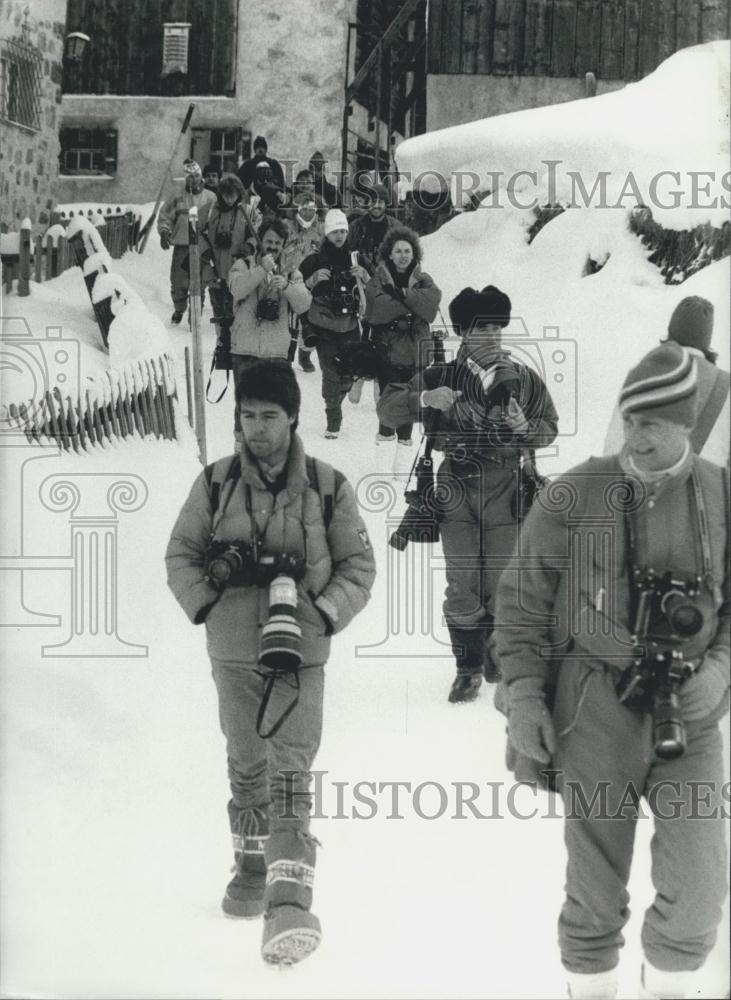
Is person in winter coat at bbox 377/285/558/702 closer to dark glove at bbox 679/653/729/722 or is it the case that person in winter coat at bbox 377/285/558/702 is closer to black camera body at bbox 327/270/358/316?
black camera body at bbox 327/270/358/316

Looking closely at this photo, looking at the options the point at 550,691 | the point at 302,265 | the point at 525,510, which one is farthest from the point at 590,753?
the point at 302,265

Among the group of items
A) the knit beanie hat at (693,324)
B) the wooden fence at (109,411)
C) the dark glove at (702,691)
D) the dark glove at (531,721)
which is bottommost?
the dark glove at (531,721)

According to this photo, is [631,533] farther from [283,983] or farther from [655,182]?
[283,983]

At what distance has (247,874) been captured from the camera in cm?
330

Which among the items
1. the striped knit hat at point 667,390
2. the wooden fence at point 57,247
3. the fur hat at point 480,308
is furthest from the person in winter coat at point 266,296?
the striped knit hat at point 667,390

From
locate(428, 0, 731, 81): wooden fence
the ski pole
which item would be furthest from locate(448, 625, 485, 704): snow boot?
locate(428, 0, 731, 81): wooden fence

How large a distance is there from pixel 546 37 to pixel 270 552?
1671 mm

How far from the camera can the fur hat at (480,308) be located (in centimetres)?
340

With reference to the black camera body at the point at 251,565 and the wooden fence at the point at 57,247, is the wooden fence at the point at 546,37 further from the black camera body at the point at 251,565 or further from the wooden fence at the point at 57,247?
the black camera body at the point at 251,565

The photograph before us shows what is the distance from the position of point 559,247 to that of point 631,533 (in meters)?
1.06

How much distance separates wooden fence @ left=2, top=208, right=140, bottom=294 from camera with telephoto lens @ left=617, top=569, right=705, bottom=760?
1840 mm

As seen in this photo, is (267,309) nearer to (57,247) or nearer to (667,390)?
(57,247)

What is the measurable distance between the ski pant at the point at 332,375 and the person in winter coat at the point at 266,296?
10 cm

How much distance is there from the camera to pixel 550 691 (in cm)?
276
